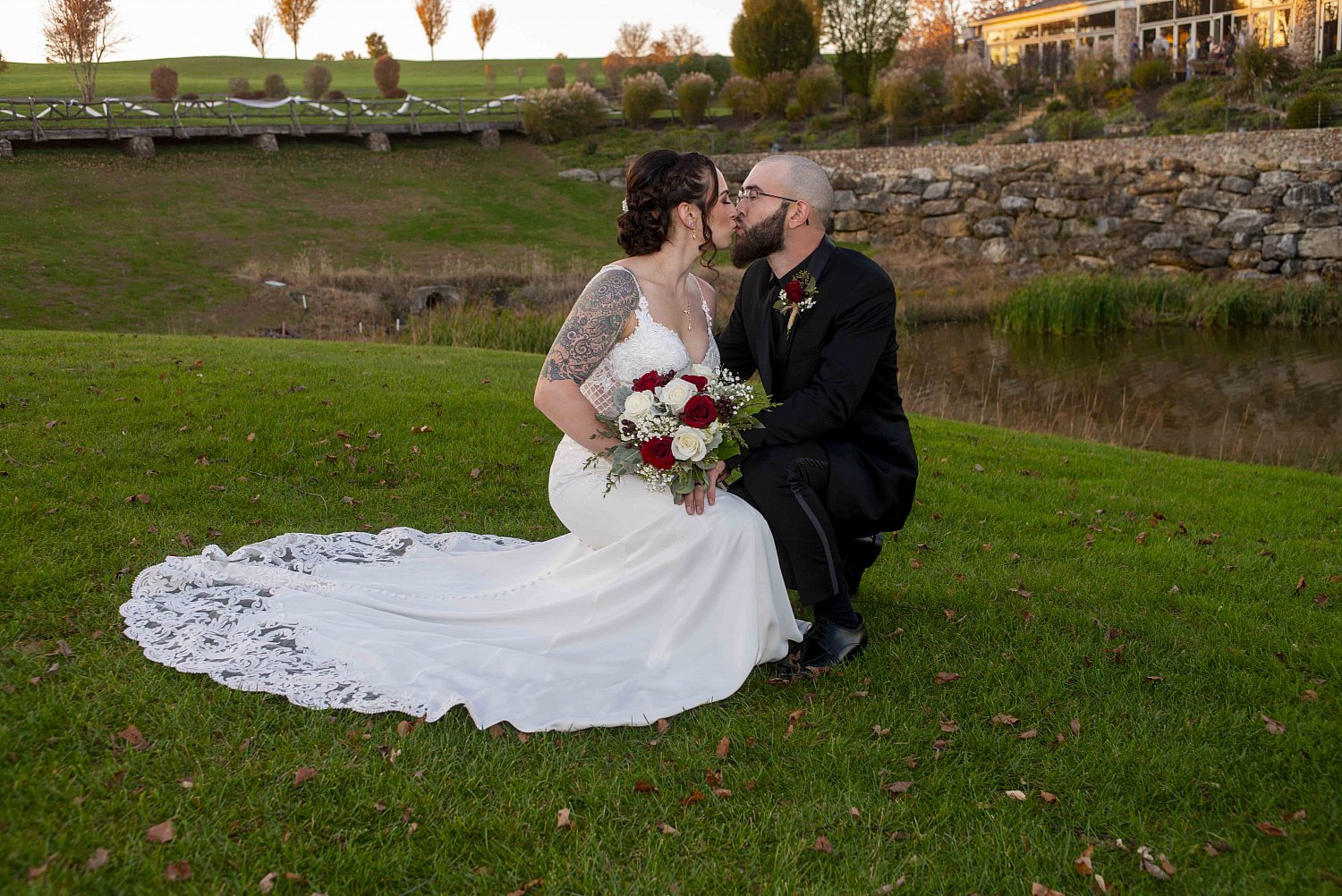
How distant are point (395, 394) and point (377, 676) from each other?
515 cm

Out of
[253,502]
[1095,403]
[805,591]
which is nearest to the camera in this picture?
[805,591]

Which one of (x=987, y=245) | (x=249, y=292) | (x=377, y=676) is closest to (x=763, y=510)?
(x=377, y=676)

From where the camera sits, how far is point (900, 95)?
35344 mm

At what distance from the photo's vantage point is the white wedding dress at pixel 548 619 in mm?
4352

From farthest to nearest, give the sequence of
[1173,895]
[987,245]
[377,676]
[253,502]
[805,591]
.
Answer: [987,245] < [253,502] < [805,591] < [377,676] < [1173,895]

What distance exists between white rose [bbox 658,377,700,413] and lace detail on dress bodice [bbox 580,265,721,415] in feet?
1.18

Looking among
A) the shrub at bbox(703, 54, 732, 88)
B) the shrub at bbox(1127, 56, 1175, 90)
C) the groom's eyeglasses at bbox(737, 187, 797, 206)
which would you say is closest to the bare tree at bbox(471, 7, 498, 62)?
the shrub at bbox(703, 54, 732, 88)

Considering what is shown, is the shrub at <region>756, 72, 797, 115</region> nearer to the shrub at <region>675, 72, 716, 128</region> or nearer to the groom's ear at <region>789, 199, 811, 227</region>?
the shrub at <region>675, 72, 716, 128</region>

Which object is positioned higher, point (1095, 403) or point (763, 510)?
point (763, 510)

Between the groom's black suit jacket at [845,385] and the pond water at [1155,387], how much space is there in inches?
317

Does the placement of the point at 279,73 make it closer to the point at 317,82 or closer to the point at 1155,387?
the point at 317,82

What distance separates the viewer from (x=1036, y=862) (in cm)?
351

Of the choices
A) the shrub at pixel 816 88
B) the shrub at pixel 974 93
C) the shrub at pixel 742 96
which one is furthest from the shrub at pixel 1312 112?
the shrub at pixel 742 96

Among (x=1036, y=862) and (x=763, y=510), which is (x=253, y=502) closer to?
(x=763, y=510)
